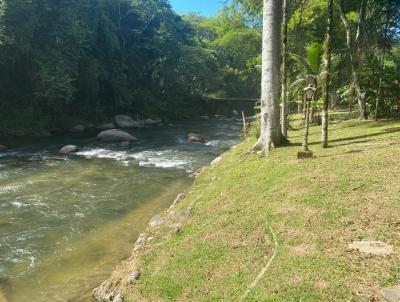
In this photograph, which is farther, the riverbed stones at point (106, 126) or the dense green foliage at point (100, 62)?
the riverbed stones at point (106, 126)

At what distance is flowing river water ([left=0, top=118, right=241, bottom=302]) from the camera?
27.2ft

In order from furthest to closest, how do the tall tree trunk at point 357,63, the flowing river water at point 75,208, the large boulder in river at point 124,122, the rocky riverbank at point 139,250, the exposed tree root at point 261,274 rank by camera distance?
the large boulder in river at point 124,122, the tall tree trunk at point 357,63, the flowing river water at point 75,208, the rocky riverbank at point 139,250, the exposed tree root at point 261,274

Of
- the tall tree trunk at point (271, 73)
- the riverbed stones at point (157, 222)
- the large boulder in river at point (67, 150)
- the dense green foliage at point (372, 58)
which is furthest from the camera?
the large boulder in river at point (67, 150)

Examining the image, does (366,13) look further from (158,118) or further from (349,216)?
(158,118)

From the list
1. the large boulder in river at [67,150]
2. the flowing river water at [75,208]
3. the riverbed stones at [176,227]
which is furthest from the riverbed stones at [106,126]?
the riverbed stones at [176,227]

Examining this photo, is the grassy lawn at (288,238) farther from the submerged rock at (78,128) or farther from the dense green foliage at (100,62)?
the submerged rock at (78,128)

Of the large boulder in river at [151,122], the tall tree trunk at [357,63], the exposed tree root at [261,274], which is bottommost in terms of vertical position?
the exposed tree root at [261,274]

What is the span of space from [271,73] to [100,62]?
3146 cm

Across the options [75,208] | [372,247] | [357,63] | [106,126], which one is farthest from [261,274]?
[106,126]

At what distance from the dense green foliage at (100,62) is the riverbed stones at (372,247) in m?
27.3

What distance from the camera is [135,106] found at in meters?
46.1

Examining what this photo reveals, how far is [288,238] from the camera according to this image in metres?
6.75

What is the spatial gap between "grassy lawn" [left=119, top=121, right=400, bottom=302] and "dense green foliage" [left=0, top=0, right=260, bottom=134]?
24.3 m

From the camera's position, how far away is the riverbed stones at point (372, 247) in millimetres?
5719
